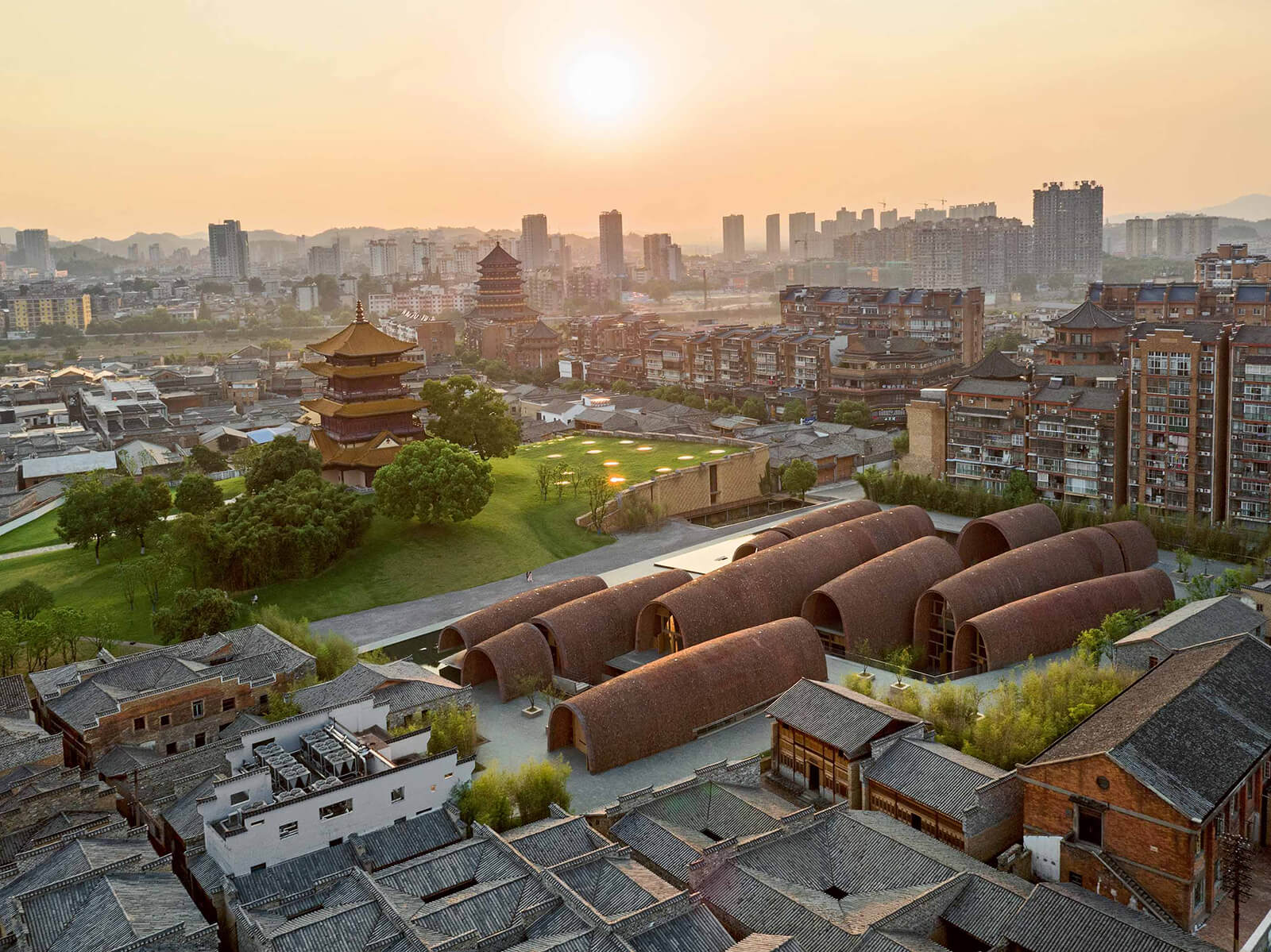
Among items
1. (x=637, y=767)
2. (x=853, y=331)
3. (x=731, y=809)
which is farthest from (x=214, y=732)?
(x=853, y=331)

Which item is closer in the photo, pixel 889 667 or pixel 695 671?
pixel 695 671

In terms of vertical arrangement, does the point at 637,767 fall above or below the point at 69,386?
below

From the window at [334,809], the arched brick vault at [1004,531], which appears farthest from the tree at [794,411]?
the window at [334,809]

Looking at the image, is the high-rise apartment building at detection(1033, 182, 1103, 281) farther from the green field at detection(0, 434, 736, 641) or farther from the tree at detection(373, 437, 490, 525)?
the tree at detection(373, 437, 490, 525)

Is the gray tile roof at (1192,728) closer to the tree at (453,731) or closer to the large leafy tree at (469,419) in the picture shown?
the tree at (453,731)

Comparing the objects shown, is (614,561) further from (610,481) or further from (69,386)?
(69,386)

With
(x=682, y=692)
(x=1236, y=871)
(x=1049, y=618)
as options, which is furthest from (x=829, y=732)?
(x=1049, y=618)

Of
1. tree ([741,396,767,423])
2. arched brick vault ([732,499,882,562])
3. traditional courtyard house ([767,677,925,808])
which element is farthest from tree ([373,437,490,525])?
tree ([741,396,767,423])
